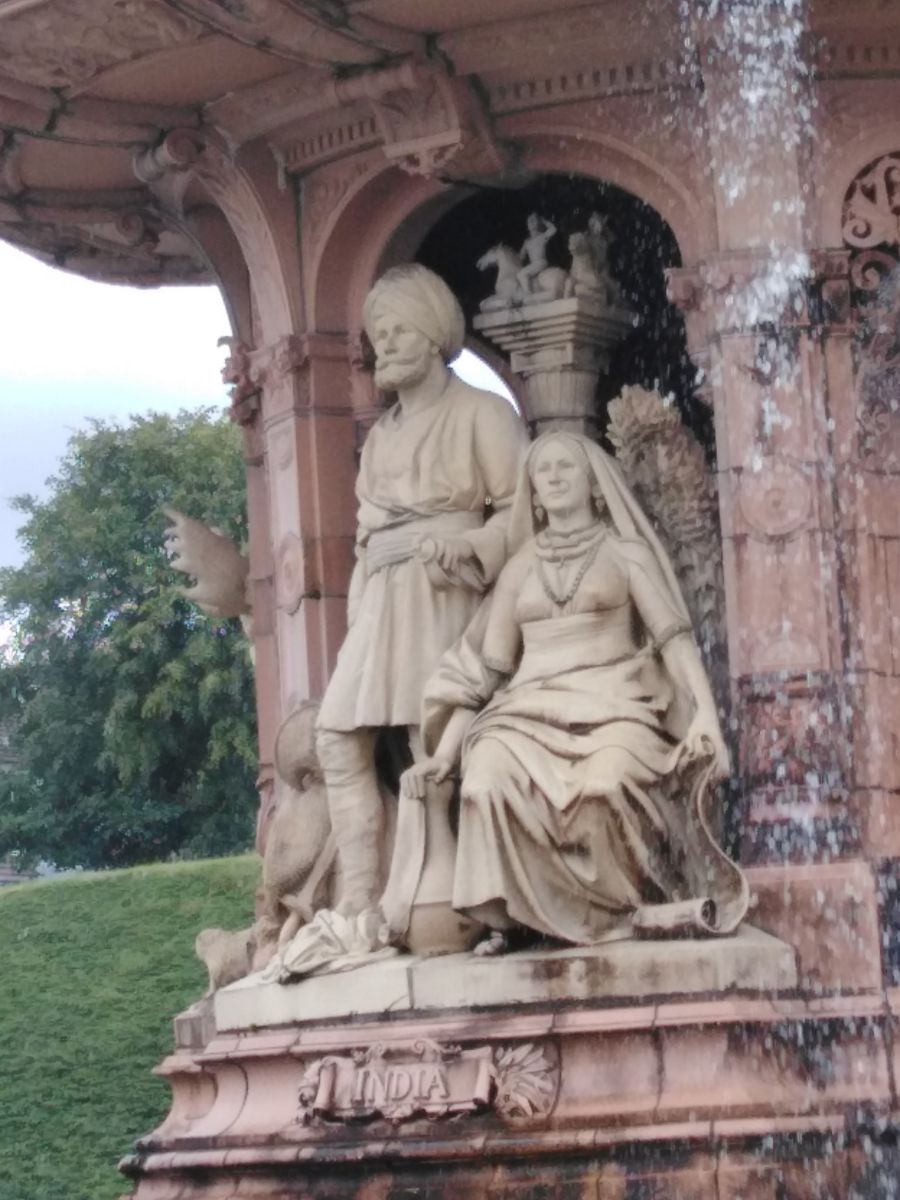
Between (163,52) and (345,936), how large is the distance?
388 cm

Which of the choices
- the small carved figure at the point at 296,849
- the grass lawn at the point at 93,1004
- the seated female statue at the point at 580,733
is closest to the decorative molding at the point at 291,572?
the small carved figure at the point at 296,849

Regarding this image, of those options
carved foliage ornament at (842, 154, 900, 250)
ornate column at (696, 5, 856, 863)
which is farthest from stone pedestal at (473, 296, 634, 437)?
carved foliage ornament at (842, 154, 900, 250)

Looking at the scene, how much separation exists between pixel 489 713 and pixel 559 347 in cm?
229

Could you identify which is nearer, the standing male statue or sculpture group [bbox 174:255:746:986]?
sculpture group [bbox 174:255:746:986]

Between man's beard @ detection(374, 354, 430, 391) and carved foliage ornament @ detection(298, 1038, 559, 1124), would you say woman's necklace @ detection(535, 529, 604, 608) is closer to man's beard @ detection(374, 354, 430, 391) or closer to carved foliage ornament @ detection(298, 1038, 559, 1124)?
man's beard @ detection(374, 354, 430, 391)

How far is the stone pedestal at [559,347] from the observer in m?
14.7

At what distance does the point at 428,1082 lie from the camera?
12484 mm

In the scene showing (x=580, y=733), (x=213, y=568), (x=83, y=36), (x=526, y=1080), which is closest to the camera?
(x=526, y=1080)

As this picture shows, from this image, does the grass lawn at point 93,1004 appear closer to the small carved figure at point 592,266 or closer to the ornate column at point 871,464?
Result: the small carved figure at point 592,266

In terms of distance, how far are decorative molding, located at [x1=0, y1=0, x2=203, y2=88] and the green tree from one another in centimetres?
2280

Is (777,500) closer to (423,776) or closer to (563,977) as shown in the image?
(423,776)

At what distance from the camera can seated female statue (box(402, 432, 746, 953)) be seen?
12.6 metres

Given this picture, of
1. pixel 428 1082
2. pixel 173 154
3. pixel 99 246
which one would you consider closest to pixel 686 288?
pixel 173 154

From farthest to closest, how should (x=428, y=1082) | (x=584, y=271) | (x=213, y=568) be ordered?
(x=213, y=568), (x=584, y=271), (x=428, y=1082)
